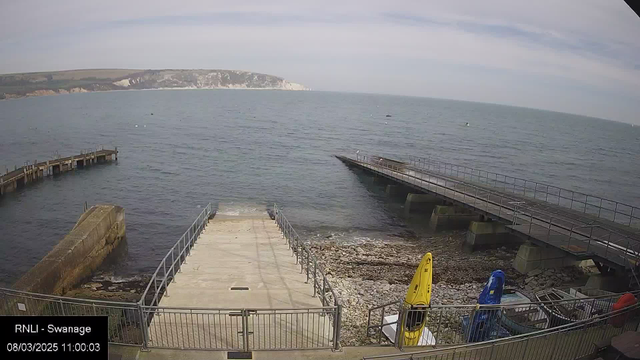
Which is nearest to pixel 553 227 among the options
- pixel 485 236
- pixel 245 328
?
pixel 485 236

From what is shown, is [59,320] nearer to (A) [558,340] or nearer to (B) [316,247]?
(A) [558,340]

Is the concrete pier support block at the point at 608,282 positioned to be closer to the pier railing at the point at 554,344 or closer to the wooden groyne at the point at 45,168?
the pier railing at the point at 554,344

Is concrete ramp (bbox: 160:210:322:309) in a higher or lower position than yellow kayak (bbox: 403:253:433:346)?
lower

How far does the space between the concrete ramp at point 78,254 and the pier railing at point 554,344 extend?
16.0 m

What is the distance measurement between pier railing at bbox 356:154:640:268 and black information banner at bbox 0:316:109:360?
1831cm

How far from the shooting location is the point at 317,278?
14008 mm

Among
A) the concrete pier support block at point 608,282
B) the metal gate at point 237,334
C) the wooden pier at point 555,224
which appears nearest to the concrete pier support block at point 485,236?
the wooden pier at point 555,224

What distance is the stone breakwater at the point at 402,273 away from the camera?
17.0 metres

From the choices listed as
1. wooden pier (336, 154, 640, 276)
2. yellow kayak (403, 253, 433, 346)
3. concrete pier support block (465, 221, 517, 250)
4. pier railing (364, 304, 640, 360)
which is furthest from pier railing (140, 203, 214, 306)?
concrete pier support block (465, 221, 517, 250)

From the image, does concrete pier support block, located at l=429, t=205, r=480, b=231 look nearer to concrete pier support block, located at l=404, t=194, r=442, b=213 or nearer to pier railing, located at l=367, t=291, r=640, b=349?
concrete pier support block, located at l=404, t=194, r=442, b=213

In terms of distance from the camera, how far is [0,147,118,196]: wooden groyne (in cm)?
3634

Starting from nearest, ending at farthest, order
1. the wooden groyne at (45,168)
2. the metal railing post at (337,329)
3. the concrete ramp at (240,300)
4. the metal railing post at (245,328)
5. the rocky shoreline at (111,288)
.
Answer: the metal railing post at (245,328)
the metal railing post at (337,329)
the concrete ramp at (240,300)
the rocky shoreline at (111,288)
the wooden groyne at (45,168)

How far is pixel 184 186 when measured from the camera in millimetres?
41906

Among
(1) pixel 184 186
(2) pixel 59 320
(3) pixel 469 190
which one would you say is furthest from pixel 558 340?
(1) pixel 184 186
